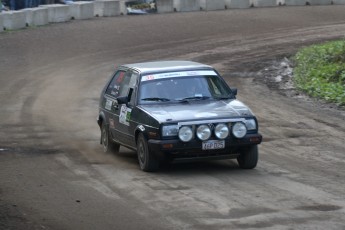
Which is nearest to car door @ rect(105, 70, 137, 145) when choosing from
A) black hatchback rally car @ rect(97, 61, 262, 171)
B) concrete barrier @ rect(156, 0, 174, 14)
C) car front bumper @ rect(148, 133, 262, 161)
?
black hatchback rally car @ rect(97, 61, 262, 171)

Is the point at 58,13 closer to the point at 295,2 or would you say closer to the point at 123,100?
the point at 295,2

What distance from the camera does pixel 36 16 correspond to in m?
36.7

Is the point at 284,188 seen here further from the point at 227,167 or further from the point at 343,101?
the point at 343,101

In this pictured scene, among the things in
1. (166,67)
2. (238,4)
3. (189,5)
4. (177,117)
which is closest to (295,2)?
(238,4)

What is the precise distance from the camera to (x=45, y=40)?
32.8 m

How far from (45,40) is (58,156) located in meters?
18.9

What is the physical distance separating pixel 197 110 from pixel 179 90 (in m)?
0.84

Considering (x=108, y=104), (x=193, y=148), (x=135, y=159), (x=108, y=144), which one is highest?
(x=108, y=104)

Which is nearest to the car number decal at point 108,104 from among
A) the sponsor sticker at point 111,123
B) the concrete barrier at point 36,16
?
the sponsor sticker at point 111,123

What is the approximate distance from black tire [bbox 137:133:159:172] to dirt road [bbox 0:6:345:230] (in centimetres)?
13

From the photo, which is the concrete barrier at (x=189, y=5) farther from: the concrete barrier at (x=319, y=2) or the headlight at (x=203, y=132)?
the headlight at (x=203, y=132)

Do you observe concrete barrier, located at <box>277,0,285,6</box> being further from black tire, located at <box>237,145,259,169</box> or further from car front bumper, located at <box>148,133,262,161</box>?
car front bumper, located at <box>148,133,262,161</box>

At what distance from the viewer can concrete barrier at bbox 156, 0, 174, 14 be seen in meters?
43.1

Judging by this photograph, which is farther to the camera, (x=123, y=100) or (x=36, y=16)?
(x=36, y=16)
